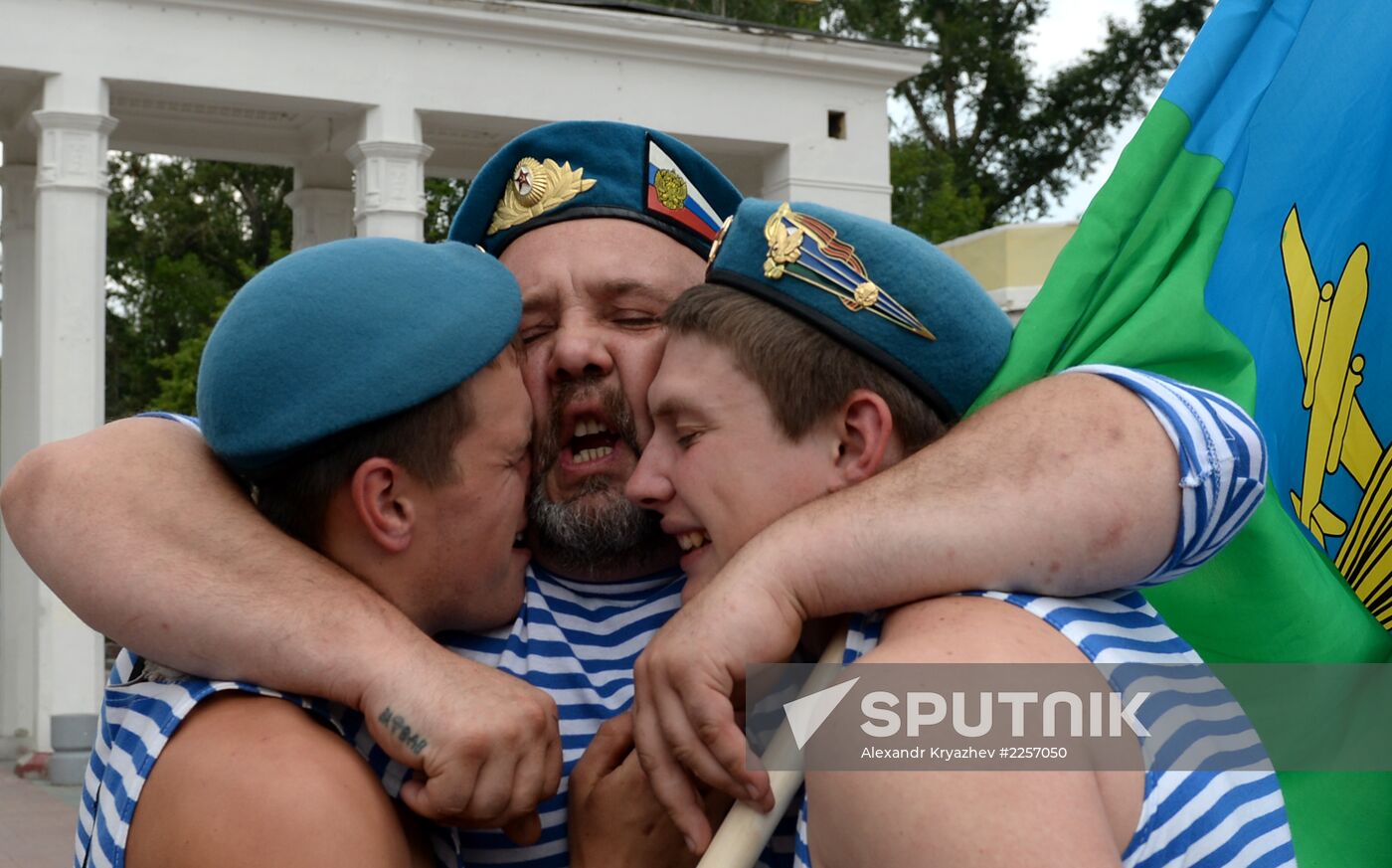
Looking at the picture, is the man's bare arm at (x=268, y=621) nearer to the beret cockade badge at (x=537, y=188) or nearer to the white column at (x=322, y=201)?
the beret cockade badge at (x=537, y=188)

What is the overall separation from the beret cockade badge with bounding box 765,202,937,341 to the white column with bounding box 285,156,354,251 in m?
12.0

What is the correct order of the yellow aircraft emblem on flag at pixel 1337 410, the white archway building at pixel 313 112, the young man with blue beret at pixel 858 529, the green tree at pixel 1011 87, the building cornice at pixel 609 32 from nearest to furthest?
the young man with blue beret at pixel 858 529, the yellow aircraft emblem on flag at pixel 1337 410, the white archway building at pixel 313 112, the building cornice at pixel 609 32, the green tree at pixel 1011 87

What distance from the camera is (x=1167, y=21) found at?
30109mm

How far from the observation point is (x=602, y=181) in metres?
2.97

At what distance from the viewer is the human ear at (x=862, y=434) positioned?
1.99 meters

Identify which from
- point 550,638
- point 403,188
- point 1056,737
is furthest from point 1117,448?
point 403,188

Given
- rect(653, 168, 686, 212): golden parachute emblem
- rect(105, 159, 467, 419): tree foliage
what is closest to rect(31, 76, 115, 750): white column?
rect(653, 168, 686, 212): golden parachute emblem

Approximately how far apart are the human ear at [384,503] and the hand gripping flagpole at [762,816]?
0.65 meters

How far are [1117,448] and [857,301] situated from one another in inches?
16.9

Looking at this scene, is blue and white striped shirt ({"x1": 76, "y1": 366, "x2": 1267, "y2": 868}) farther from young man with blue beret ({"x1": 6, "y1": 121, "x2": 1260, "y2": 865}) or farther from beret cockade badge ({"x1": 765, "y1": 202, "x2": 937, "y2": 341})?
beret cockade badge ({"x1": 765, "y1": 202, "x2": 937, "y2": 341})

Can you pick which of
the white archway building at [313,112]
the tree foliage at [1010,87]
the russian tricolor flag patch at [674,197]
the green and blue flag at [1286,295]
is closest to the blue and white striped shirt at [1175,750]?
the green and blue flag at [1286,295]

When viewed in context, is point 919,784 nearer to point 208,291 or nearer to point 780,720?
point 780,720

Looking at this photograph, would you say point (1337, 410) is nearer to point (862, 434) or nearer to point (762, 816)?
point (862, 434)

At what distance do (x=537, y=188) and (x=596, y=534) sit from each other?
0.77m
